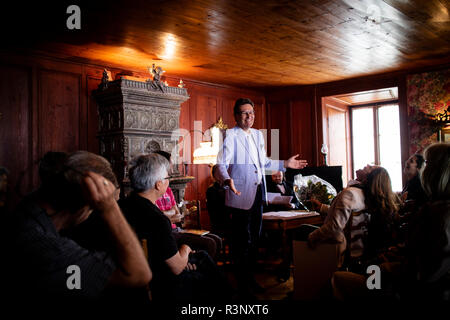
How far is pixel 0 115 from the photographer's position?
4512mm

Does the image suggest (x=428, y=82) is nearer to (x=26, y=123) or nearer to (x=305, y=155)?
(x=305, y=155)

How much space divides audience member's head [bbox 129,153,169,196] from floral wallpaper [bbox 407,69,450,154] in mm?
5157

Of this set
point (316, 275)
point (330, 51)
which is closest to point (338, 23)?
point (330, 51)

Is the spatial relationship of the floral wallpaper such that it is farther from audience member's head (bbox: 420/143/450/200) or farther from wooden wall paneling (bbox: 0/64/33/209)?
wooden wall paneling (bbox: 0/64/33/209)

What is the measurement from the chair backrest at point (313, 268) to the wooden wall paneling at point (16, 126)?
3.37 meters

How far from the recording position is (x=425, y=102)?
6.01 m

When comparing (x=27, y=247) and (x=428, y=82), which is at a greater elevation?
(x=428, y=82)

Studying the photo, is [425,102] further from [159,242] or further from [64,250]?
[64,250]

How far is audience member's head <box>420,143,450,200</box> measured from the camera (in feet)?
5.45

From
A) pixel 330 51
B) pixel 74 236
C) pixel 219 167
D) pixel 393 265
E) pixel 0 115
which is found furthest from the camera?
pixel 330 51

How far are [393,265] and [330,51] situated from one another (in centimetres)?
354

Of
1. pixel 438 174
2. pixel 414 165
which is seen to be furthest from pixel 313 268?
pixel 414 165
